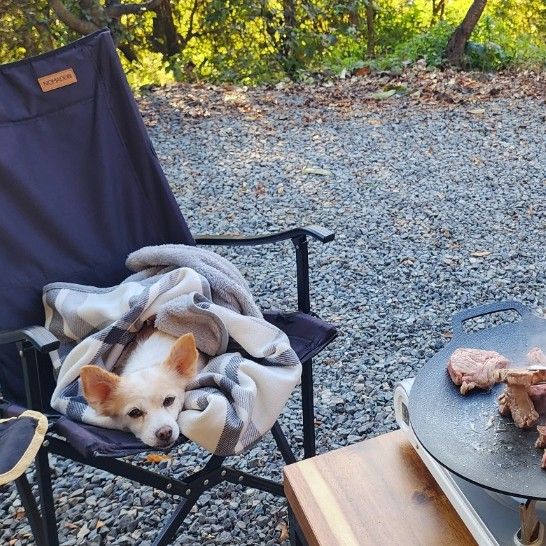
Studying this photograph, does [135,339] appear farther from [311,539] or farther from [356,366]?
[356,366]

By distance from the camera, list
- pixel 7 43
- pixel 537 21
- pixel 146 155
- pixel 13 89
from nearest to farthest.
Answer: pixel 13 89 → pixel 146 155 → pixel 7 43 → pixel 537 21

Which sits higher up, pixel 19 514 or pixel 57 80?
pixel 57 80

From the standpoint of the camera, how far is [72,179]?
1939 millimetres

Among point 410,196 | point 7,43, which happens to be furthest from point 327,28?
point 410,196

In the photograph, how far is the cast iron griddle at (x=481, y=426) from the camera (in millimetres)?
1062

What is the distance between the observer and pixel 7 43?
17.4ft

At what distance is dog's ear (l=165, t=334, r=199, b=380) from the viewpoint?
1508 mm

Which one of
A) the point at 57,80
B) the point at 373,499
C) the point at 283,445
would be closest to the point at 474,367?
the point at 373,499

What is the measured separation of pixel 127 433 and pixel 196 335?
30 centimetres

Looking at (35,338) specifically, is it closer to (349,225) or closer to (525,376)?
(525,376)

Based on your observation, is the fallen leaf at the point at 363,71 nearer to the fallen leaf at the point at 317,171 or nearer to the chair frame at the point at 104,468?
the fallen leaf at the point at 317,171

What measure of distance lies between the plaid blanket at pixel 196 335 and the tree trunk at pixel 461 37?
4302 mm

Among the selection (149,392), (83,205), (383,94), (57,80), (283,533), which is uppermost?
(57,80)

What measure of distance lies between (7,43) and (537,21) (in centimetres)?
460
